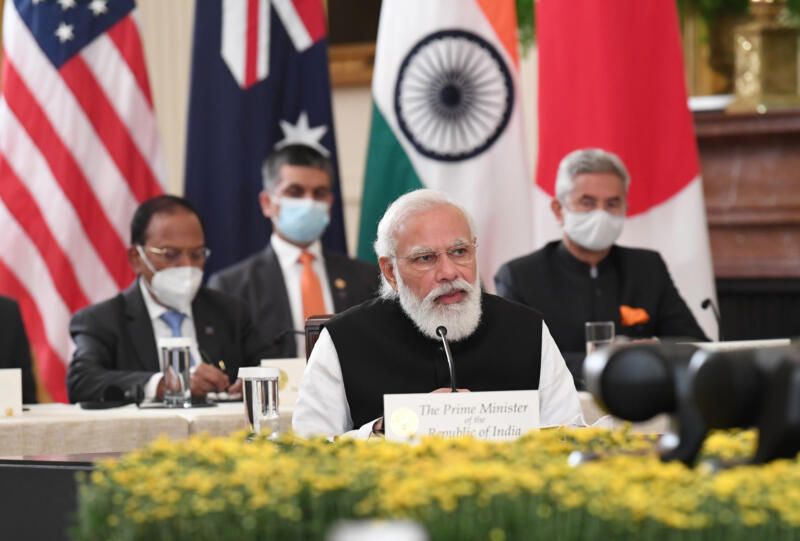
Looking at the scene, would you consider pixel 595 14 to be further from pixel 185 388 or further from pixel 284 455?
pixel 284 455

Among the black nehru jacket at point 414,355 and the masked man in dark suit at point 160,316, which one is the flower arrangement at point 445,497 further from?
the masked man in dark suit at point 160,316

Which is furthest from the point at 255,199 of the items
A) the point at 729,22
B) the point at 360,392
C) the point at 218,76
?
the point at 360,392

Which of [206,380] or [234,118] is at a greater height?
[234,118]

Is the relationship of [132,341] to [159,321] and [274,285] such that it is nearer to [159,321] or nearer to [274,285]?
[159,321]

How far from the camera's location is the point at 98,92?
6.37m

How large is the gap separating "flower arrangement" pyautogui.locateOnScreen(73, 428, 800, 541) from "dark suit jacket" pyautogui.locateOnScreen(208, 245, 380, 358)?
393 cm

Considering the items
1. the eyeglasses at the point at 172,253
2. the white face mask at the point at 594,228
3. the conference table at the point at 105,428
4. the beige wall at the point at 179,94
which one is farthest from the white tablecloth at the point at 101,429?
the beige wall at the point at 179,94

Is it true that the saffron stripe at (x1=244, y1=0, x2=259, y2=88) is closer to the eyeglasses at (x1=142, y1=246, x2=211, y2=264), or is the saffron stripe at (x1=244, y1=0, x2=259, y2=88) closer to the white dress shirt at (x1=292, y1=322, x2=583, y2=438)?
the eyeglasses at (x1=142, y1=246, x2=211, y2=264)

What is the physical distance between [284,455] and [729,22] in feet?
19.3

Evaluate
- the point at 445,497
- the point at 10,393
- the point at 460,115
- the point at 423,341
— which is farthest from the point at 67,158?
the point at 445,497

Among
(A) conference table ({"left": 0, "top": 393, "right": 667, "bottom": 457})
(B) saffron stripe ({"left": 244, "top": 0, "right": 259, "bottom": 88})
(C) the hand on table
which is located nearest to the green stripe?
(B) saffron stripe ({"left": 244, "top": 0, "right": 259, "bottom": 88})

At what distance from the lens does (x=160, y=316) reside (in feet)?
17.2

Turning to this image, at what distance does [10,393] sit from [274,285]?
173 cm

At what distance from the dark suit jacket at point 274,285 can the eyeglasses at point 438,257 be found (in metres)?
2.26
